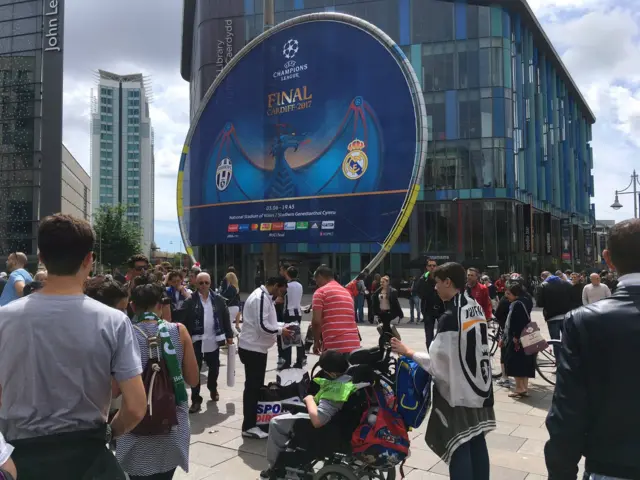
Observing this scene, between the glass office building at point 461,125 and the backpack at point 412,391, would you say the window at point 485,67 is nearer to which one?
the glass office building at point 461,125

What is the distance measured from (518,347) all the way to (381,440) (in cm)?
467

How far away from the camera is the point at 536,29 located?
4362 centimetres

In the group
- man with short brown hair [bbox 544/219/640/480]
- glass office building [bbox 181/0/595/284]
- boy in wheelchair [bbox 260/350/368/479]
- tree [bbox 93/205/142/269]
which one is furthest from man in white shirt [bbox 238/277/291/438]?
tree [bbox 93/205/142/269]

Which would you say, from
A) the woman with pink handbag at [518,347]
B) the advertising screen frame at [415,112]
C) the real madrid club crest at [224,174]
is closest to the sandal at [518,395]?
the woman with pink handbag at [518,347]

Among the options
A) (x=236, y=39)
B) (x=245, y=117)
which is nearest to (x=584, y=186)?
(x=236, y=39)

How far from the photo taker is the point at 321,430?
13.3 feet

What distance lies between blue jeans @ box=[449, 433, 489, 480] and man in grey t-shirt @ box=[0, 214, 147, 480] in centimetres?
236

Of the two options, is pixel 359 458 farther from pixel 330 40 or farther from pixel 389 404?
pixel 330 40

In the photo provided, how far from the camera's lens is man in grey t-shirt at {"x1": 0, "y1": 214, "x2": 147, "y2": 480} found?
216 centimetres

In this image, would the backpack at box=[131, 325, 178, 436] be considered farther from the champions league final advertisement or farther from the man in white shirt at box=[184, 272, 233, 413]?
the champions league final advertisement

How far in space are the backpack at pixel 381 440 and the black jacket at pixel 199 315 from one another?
3.85 metres

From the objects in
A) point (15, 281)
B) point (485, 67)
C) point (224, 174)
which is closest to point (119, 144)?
point (485, 67)

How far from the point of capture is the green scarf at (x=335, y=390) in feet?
12.8

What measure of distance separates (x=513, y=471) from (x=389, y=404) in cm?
186
